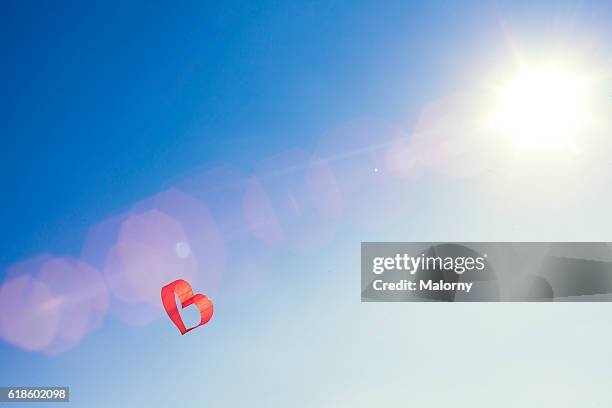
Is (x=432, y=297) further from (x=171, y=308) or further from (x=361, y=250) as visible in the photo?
(x=171, y=308)

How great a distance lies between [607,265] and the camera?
1050 inches

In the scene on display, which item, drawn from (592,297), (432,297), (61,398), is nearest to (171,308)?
(61,398)

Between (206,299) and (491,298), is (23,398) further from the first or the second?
(491,298)

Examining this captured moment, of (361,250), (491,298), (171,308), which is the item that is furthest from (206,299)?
(491,298)

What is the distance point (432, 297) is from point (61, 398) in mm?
15461

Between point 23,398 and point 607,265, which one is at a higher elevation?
point 607,265

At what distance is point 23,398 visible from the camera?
2619cm

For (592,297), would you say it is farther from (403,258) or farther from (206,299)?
(206,299)

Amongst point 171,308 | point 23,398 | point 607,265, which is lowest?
point 23,398

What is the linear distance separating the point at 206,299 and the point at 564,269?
579 inches

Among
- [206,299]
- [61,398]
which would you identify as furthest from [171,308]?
[61,398]

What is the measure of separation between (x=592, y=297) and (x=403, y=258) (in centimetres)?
776

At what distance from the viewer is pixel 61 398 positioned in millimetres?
26281

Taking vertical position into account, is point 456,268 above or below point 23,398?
above
